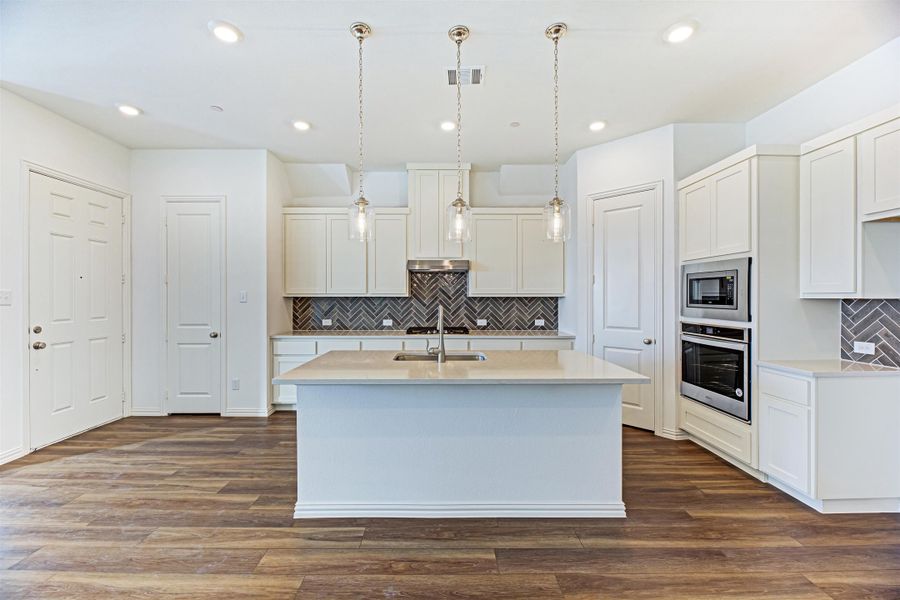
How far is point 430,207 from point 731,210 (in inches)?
113

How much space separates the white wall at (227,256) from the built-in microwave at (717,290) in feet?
13.2

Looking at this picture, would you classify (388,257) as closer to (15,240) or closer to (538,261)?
(538,261)

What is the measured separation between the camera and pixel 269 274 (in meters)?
4.38

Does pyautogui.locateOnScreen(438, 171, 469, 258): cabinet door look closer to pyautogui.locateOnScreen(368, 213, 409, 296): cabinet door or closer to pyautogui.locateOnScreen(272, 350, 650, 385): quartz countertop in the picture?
pyautogui.locateOnScreen(368, 213, 409, 296): cabinet door

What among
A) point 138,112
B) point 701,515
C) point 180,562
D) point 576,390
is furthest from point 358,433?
point 138,112

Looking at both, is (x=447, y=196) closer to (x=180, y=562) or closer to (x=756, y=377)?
(x=756, y=377)

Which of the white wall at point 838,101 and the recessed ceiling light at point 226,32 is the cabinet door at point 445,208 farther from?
the white wall at point 838,101

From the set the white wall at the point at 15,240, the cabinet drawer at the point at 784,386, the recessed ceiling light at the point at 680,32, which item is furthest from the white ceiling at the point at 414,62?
the cabinet drawer at the point at 784,386

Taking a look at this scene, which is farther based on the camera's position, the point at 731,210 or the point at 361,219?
the point at 731,210

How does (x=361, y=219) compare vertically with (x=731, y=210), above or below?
below

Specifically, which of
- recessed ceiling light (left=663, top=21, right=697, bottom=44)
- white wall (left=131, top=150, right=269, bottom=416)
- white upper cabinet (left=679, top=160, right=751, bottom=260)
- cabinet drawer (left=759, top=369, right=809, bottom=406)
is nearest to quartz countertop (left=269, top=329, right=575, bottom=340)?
white wall (left=131, top=150, right=269, bottom=416)

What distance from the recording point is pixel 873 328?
260 centimetres

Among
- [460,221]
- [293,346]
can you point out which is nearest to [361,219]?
[460,221]

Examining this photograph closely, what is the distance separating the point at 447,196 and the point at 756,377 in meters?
3.33
